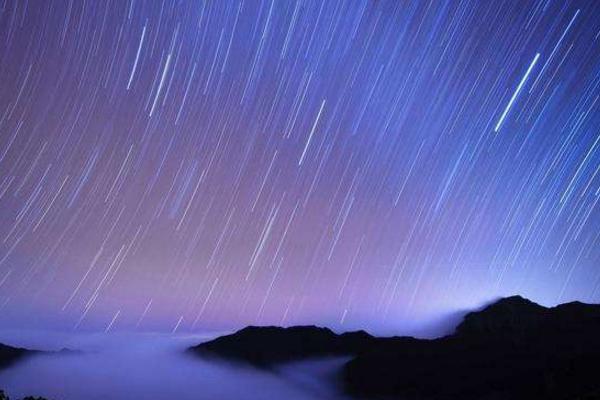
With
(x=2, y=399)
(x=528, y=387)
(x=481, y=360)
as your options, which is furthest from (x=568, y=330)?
(x=2, y=399)

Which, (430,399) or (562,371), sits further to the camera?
(430,399)

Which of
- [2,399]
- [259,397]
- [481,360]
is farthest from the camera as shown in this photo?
[259,397]

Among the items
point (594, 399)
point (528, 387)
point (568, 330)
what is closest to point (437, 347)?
point (568, 330)

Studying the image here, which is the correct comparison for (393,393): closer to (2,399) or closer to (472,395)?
(472,395)

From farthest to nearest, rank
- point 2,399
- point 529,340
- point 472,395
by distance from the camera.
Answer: point 529,340 < point 472,395 < point 2,399

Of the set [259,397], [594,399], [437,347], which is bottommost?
[594,399]

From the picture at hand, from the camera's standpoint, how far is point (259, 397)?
609 ft

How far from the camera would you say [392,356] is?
150625 millimetres

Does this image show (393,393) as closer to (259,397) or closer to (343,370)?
(343,370)

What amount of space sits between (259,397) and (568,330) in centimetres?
10507

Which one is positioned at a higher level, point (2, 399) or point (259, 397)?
point (259, 397)

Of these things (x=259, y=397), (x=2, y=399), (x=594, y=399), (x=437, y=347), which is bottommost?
(x=2, y=399)

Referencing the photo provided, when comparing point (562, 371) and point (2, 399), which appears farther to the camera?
point (562, 371)

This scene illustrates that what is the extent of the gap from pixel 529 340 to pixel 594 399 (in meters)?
94.8
